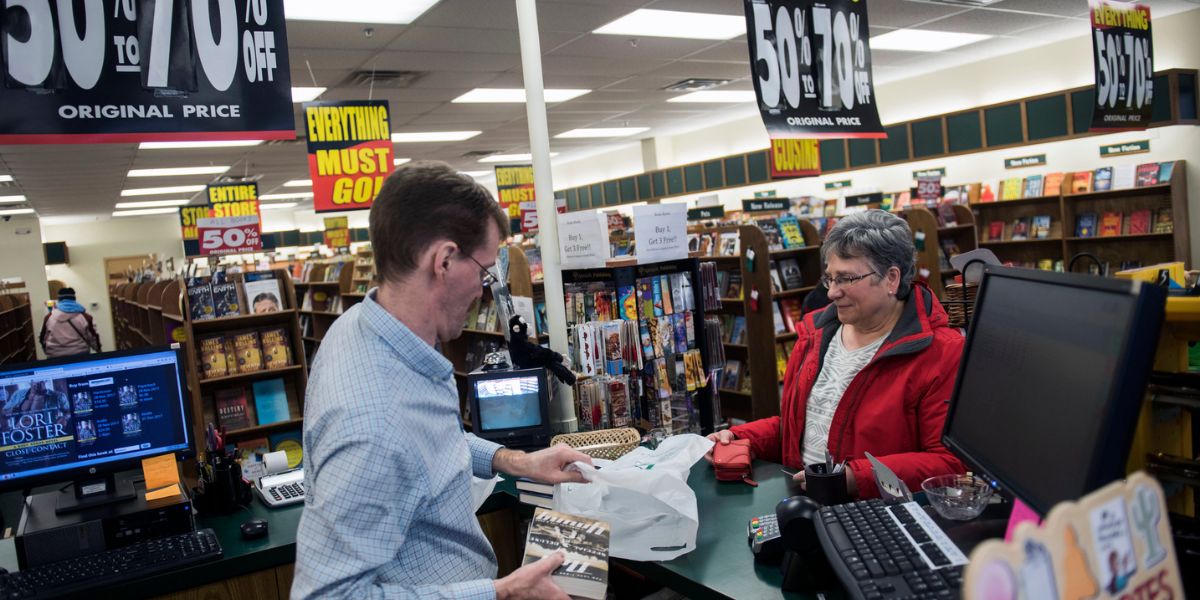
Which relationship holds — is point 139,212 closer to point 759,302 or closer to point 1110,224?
point 759,302

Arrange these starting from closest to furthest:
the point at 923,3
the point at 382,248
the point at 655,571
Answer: the point at 382,248 → the point at 655,571 → the point at 923,3

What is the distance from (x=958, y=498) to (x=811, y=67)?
312cm

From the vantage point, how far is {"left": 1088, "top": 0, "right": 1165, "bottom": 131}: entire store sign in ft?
17.4

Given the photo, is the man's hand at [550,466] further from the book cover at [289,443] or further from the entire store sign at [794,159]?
the entire store sign at [794,159]

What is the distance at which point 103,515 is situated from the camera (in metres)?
2.18

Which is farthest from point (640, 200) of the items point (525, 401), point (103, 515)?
point (103, 515)

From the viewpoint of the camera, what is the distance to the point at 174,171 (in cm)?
1215

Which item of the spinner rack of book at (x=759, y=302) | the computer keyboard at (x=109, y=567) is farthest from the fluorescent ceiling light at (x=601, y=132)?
the computer keyboard at (x=109, y=567)

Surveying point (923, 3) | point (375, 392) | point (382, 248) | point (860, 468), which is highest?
point (923, 3)

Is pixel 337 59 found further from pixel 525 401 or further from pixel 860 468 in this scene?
pixel 860 468

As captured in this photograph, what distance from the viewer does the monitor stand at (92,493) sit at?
2238mm

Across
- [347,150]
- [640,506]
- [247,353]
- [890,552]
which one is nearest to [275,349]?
[247,353]

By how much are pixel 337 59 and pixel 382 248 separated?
5934 mm

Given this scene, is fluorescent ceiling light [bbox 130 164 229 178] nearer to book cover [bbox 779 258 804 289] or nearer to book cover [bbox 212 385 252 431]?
book cover [bbox 212 385 252 431]
